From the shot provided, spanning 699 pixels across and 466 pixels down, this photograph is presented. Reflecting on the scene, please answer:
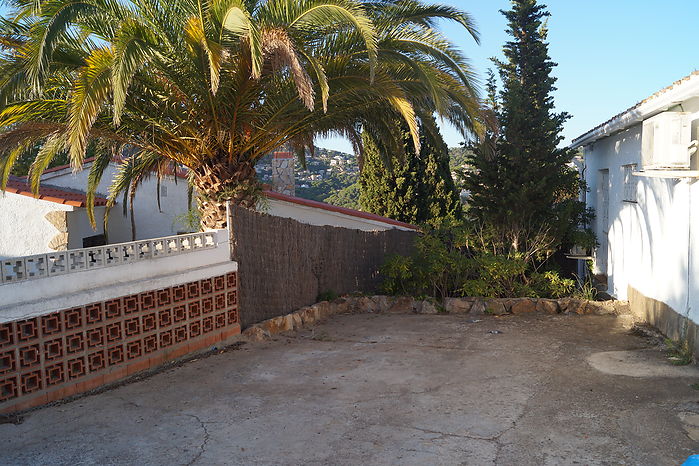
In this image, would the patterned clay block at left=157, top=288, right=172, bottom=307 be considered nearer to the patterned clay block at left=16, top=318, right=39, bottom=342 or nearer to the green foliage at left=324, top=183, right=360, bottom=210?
the patterned clay block at left=16, top=318, right=39, bottom=342

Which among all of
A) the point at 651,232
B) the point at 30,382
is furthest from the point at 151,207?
the point at 651,232

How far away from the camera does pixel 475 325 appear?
1070 cm

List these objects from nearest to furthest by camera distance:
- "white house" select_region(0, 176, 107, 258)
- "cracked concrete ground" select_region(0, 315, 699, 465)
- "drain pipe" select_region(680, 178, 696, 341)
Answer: "cracked concrete ground" select_region(0, 315, 699, 465) → "drain pipe" select_region(680, 178, 696, 341) → "white house" select_region(0, 176, 107, 258)

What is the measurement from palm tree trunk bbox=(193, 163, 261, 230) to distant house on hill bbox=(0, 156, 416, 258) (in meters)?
2.33

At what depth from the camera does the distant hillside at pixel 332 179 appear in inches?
1305

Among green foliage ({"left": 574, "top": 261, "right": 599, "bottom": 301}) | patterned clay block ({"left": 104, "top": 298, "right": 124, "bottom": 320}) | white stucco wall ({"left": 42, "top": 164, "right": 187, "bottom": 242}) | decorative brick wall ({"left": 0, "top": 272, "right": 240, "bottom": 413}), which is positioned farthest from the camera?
white stucco wall ({"left": 42, "top": 164, "right": 187, "bottom": 242})

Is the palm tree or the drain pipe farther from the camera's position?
the drain pipe

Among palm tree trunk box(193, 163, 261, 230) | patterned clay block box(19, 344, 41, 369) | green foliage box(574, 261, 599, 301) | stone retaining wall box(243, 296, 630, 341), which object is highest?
palm tree trunk box(193, 163, 261, 230)

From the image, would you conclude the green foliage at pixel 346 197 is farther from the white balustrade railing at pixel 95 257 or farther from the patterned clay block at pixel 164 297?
the patterned clay block at pixel 164 297

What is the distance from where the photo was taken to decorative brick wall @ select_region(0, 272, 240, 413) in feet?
20.6

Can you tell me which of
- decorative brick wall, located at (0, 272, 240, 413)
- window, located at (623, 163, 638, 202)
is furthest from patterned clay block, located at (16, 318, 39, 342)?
window, located at (623, 163, 638, 202)

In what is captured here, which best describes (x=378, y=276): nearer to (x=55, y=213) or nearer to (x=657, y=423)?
(x=55, y=213)

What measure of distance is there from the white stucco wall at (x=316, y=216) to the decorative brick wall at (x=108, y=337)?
5666 millimetres

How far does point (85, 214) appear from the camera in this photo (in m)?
14.4
